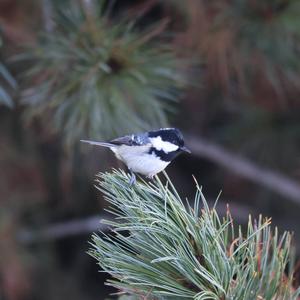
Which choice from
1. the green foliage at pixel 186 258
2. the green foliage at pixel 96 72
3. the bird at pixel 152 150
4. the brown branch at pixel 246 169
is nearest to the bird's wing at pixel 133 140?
the bird at pixel 152 150

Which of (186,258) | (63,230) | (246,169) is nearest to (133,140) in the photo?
(186,258)

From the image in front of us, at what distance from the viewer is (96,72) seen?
1966mm

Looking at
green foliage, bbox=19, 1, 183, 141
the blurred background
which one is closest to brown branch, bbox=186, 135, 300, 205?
the blurred background

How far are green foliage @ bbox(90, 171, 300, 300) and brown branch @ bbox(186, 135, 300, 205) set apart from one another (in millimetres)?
2049

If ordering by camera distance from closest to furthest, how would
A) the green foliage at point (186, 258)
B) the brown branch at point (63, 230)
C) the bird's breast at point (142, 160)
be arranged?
1. the green foliage at point (186, 258)
2. the bird's breast at point (142, 160)
3. the brown branch at point (63, 230)

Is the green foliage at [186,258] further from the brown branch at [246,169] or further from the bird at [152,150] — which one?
the brown branch at [246,169]

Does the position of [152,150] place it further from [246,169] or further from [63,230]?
[63,230]

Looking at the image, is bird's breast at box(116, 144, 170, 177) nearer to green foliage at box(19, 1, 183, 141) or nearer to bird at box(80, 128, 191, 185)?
bird at box(80, 128, 191, 185)

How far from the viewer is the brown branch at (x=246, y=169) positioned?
127 inches

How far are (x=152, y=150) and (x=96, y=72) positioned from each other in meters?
0.30

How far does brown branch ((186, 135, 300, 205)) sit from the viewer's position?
10.6ft

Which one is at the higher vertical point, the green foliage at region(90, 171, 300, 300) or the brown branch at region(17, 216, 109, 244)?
the brown branch at region(17, 216, 109, 244)

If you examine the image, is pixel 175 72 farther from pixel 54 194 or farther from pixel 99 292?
pixel 99 292

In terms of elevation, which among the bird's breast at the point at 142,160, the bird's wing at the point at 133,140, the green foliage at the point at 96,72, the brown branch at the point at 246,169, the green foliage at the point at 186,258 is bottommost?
the green foliage at the point at 186,258
